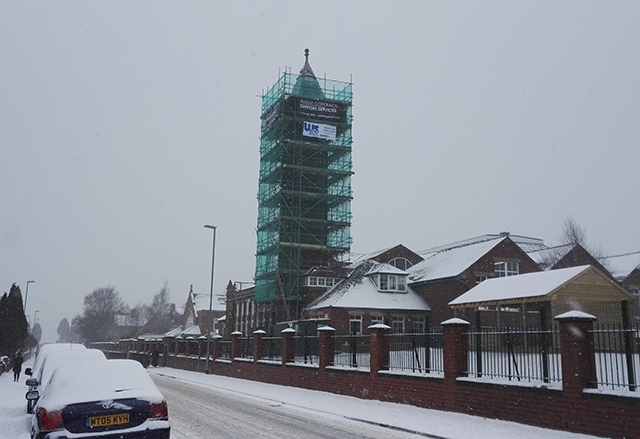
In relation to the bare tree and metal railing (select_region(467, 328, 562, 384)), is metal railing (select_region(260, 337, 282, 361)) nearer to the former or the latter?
metal railing (select_region(467, 328, 562, 384))

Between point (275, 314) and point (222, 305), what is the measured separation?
47.0m

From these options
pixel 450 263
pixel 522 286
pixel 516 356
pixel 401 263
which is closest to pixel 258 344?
pixel 522 286

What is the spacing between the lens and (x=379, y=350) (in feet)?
63.1

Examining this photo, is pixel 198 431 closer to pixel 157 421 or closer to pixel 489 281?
pixel 157 421

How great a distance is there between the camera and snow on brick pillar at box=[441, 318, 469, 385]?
616 inches

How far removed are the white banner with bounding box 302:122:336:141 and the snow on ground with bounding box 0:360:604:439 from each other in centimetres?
3510

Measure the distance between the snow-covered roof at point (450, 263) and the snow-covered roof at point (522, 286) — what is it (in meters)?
12.1

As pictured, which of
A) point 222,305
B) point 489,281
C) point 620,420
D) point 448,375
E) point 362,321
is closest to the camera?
point 620,420

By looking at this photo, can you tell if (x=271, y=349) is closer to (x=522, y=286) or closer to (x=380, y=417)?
(x=522, y=286)

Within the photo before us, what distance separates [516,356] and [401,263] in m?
41.4

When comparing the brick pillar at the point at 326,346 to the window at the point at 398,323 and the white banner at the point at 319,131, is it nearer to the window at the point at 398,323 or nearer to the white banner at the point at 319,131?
the window at the point at 398,323

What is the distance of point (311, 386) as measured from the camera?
2336cm

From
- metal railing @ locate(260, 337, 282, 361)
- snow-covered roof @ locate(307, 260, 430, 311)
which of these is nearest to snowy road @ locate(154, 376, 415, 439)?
metal railing @ locate(260, 337, 282, 361)

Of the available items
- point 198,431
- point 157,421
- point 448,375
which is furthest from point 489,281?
point 157,421
